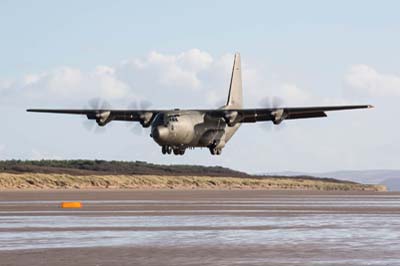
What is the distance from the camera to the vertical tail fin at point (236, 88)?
108875 millimetres

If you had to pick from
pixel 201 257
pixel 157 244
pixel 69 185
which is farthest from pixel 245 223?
pixel 69 185

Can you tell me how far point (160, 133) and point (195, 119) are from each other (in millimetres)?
7275

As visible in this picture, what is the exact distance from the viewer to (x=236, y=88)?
111 m

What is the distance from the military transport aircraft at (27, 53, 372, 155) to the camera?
284ft

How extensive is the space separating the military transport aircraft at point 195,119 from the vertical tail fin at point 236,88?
9659 millimetres

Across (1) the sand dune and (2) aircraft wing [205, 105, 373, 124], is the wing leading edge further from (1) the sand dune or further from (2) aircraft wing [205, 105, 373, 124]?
(1) the sand dune

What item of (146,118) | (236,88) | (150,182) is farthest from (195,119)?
(150,182)

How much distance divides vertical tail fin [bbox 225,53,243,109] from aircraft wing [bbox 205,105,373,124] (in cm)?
956

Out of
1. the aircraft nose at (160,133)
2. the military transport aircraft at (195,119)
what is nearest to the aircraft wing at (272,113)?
the military transport aircraft at (195,119)

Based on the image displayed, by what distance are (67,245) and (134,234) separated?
4096 mm

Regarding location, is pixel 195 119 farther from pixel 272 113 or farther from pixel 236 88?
pixel 236 88

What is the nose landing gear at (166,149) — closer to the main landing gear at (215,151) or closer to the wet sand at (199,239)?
the main landing gear at (215,151)

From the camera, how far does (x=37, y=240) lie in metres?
25.2

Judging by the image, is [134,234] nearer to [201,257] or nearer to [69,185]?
[201,257]
